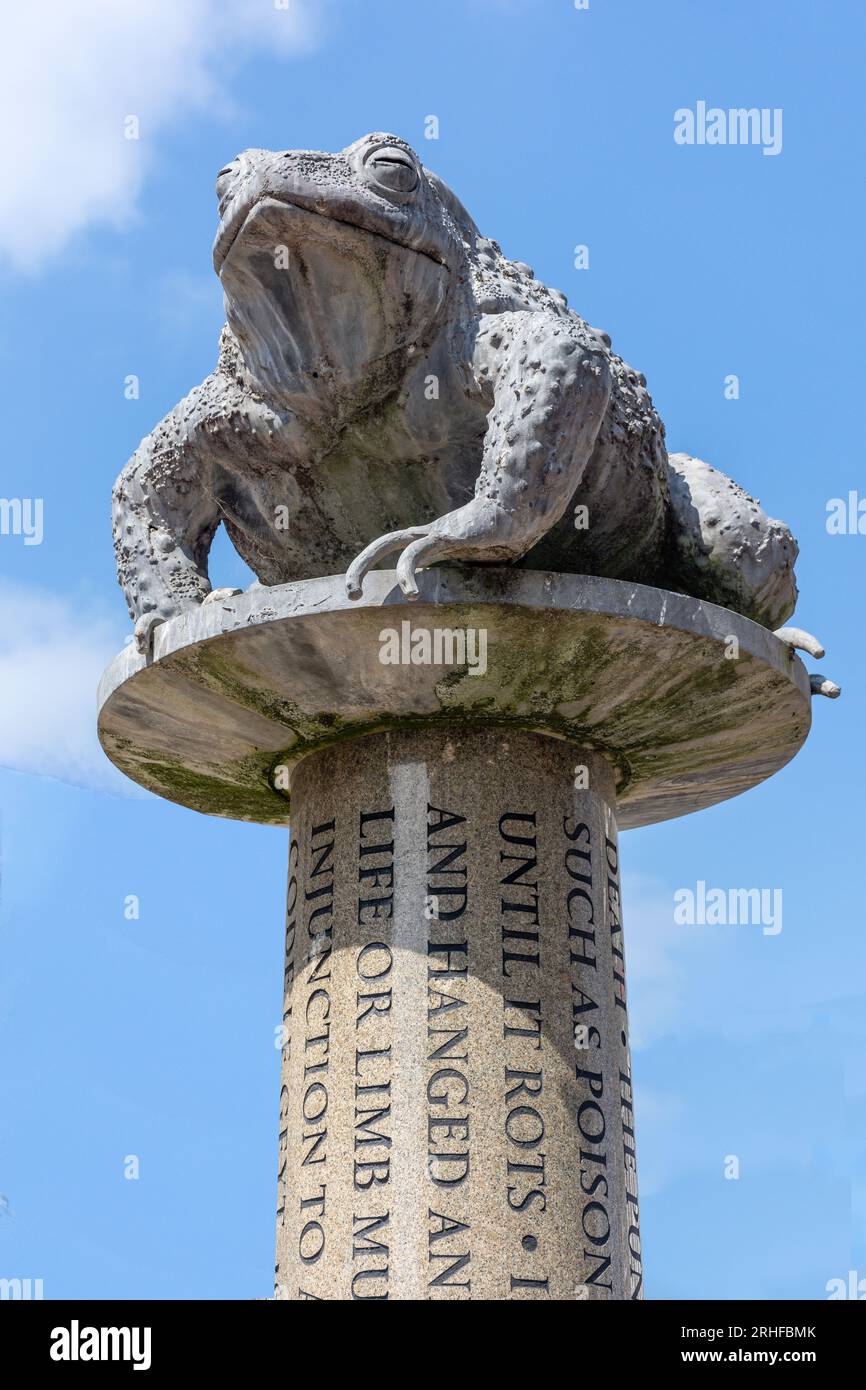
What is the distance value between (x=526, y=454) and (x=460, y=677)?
1086 mm

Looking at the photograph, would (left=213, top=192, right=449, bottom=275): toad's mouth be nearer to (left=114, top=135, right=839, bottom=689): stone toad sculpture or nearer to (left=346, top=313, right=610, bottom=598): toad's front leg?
(left=114, top=135, right=839, bottom=689): stone toad sculpture

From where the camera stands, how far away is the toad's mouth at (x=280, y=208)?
25.9ft

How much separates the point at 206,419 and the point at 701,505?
2439mm

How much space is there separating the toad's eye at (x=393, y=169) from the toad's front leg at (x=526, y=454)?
2.78 feet

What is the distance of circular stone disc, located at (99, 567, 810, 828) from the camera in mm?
7711

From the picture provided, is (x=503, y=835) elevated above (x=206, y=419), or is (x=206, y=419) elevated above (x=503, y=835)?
(x=206, y=419)

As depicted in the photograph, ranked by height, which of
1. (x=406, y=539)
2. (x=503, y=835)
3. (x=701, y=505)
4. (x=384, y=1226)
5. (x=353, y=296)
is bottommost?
(x=384, y=1226)

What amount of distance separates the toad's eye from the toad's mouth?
0.22 m
